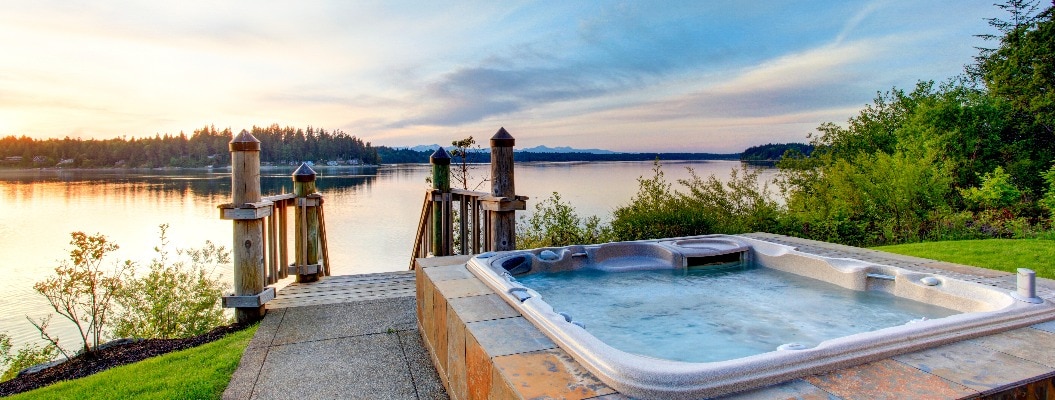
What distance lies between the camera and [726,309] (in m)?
3.15

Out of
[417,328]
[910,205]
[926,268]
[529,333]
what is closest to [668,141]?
[910,205]

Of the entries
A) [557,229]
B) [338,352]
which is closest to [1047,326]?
[338,352]

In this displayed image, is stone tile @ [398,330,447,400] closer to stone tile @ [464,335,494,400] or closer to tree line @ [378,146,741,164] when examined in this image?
stone tile @ [464,335,494,400]

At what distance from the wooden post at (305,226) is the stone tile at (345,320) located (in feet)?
3.11

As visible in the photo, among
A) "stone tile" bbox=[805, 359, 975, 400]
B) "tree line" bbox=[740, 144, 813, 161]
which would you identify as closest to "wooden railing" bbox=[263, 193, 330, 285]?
"stone tile" bbox=[805, 359, 975, 400]

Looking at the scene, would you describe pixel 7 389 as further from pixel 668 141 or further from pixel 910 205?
pixel 668 141

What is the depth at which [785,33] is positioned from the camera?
8.48 m

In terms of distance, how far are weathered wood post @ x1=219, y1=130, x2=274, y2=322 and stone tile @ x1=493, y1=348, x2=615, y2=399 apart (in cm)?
266

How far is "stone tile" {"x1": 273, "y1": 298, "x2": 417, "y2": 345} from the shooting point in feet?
10.6

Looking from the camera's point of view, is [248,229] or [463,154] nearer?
[248,229]

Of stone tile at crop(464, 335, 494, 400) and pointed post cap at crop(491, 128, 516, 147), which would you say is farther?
pointed post cap at crop(491, 128, 516, 147)

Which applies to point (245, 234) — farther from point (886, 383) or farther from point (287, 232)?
point (886, 383)

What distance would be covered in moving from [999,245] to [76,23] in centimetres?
1147

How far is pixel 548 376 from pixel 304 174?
3.85 m
